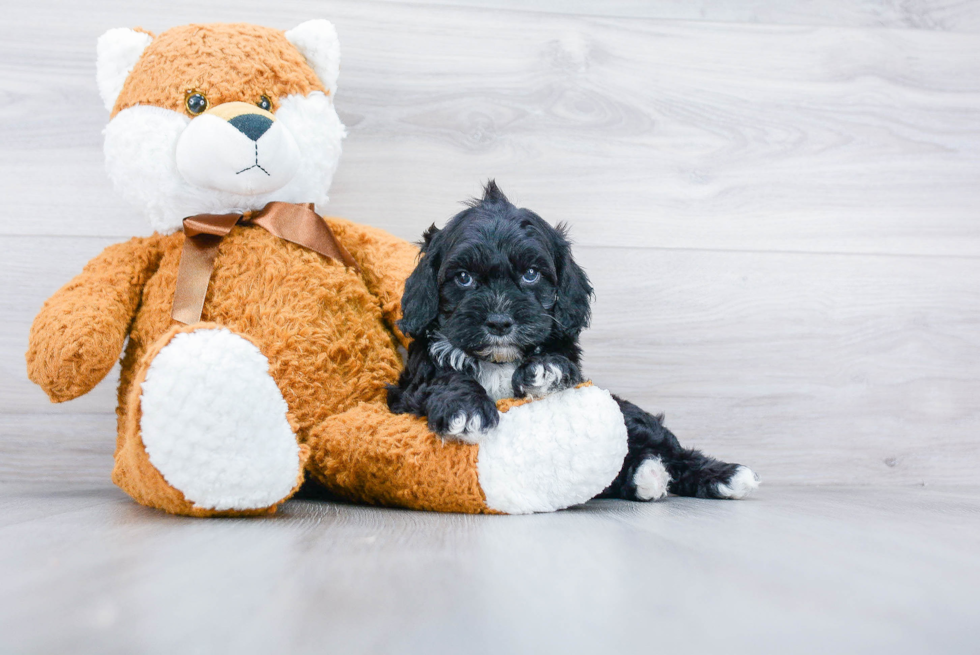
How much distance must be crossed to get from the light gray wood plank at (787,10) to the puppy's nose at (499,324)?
36.3 inches

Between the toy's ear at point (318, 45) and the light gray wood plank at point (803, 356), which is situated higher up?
the toy's ear at point (318, 45)

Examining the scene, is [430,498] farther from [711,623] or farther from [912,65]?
[912,65]

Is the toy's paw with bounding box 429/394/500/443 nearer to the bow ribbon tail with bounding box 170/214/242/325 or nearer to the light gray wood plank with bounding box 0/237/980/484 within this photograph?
the bow ribbon tail with bounding box 170/214/242/325

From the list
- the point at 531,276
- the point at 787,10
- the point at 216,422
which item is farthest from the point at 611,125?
the point at 216,422

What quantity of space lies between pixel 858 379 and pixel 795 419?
0.18 metres

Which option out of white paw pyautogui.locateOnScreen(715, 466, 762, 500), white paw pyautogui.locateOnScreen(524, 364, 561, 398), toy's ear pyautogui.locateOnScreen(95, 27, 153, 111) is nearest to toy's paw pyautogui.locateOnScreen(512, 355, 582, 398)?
white paw pyautogui.locateOnScreen(524, 364, 561, 398)

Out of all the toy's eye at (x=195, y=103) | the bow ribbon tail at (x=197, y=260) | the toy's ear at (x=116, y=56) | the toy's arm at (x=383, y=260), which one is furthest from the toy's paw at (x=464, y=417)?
the toy's ear at (x=116, y=56)

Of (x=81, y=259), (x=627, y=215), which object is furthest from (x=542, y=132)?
(x=81, y=259)

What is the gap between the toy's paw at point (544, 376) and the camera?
1.04 metres

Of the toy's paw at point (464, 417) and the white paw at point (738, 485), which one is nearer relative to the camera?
the toy's paw at point (464, 417)

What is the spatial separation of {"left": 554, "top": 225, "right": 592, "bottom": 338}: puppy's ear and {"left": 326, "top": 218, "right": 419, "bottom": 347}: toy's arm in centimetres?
27

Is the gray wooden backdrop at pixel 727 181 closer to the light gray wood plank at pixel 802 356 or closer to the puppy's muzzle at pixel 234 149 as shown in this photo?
the light gray wood plank at pixel 802 356

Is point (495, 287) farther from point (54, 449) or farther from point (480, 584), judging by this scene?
point (54, 449)

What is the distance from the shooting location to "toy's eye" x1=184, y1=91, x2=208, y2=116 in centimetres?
114
